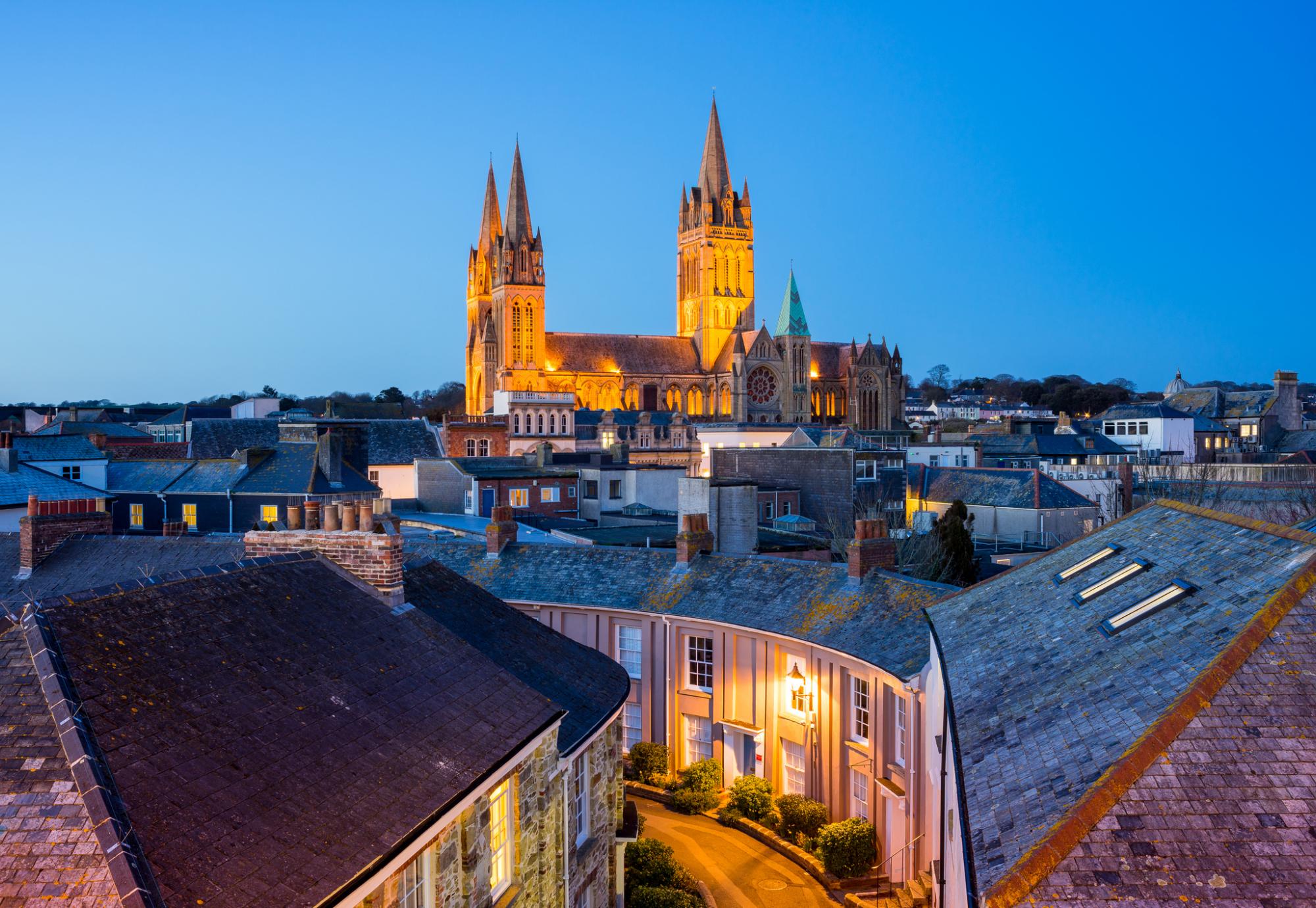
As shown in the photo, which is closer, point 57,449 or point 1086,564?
point 1086,564

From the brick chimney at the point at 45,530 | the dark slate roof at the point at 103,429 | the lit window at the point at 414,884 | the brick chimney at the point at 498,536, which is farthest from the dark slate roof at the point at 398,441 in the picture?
the lit window at the point at 414,884

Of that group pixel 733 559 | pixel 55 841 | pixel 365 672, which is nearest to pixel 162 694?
pixel 55 841

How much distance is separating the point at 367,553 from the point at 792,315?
131911 mm

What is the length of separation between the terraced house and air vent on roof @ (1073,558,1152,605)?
22.8 feet

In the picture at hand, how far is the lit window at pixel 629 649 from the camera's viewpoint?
28500 millimetres

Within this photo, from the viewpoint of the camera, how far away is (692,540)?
96.3 ft

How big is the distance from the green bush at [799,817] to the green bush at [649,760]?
389 cm

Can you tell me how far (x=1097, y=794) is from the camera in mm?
8539

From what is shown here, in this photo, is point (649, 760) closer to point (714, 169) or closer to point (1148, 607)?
point (1148, 607)

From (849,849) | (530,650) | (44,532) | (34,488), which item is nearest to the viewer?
(530,650)

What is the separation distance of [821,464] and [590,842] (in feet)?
136

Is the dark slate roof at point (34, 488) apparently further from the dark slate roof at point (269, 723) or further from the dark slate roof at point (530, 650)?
the dark slate roof at point (269, 723)

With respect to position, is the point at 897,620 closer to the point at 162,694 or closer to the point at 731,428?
the point at 162,694

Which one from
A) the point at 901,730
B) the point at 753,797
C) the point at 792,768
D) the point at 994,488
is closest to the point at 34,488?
the point at 753,797
